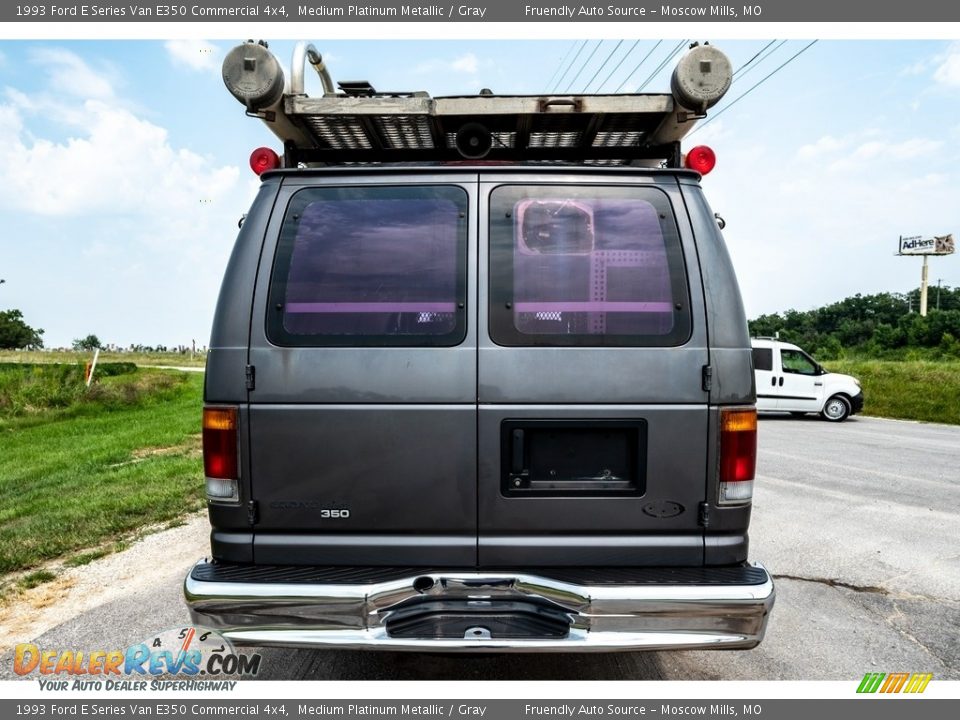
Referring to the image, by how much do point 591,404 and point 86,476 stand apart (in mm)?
7279

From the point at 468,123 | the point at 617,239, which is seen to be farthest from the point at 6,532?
the point at 617,239

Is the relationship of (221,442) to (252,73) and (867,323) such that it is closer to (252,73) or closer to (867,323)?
(252,73)

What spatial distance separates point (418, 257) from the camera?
8.59 ft

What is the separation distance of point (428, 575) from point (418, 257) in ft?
4.36

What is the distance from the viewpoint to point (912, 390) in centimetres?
1795

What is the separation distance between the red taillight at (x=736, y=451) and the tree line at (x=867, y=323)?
45893 mm

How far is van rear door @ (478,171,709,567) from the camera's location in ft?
8.22

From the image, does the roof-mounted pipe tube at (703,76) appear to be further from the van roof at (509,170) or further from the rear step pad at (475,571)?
the rear step pad at (475,571)

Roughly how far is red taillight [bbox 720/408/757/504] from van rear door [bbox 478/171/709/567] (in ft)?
0.30

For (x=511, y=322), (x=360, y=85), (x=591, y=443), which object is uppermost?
(x=360, y=85)

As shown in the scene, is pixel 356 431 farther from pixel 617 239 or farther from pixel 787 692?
pixel 787 692

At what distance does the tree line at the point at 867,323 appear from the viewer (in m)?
43.3

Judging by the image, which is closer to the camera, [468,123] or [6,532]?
[468,123]
